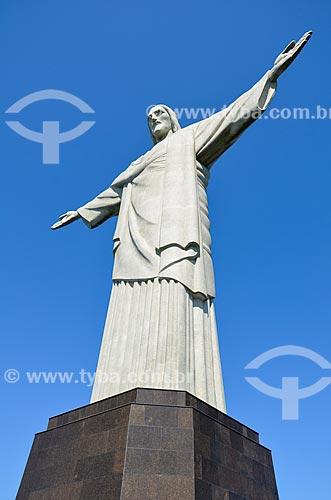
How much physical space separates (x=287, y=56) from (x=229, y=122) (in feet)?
5.37

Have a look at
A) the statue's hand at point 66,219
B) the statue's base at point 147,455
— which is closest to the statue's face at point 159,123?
the statue's hand at point 66,219

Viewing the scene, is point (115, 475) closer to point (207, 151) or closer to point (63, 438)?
point (63, 438)

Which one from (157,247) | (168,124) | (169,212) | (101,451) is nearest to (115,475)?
(101,451)

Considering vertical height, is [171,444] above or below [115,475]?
above

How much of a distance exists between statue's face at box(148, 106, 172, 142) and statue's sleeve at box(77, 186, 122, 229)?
1.63m

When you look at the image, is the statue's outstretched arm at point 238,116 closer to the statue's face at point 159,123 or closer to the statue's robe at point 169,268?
the statue's robe at point 169,268

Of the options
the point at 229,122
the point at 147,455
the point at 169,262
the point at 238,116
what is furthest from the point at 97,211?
the point at 147,455

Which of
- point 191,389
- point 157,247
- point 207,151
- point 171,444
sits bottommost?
point 171,444

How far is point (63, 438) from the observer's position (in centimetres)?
698

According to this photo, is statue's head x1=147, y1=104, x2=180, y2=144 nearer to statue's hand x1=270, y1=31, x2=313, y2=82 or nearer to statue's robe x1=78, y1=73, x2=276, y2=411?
statue's robe x1=78, y1=73, x2=276, y2=411

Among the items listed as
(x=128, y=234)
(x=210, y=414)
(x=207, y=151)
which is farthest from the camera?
(x=207, y=151)

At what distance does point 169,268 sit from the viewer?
26.4 ft

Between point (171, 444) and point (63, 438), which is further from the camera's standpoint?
point (63, 438)

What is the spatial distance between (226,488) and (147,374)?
6.36 ft
